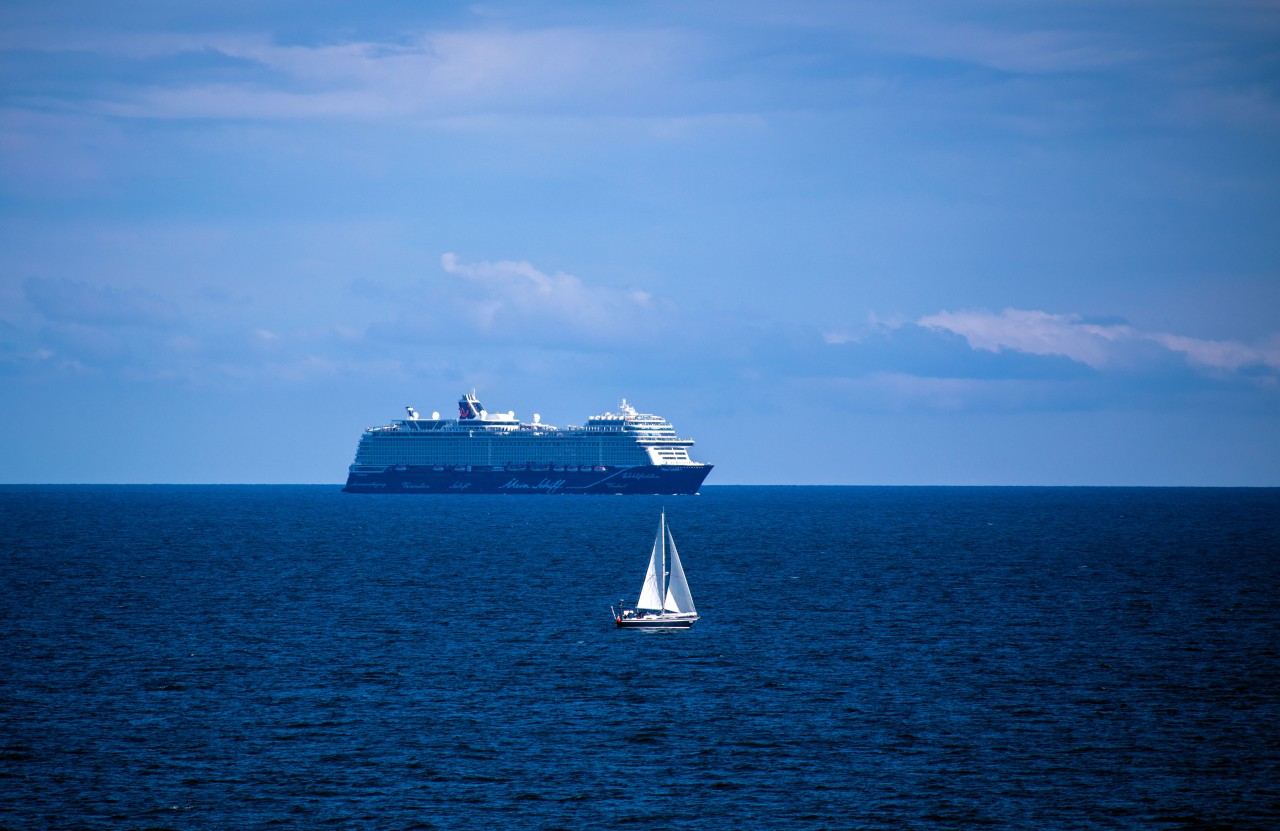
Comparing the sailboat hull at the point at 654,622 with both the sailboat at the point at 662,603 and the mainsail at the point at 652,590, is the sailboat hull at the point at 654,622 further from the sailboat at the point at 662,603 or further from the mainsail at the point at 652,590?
the mainsail at the point at 652,590

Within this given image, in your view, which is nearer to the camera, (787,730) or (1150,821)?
(1150,821)

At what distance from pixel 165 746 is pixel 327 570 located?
190ft

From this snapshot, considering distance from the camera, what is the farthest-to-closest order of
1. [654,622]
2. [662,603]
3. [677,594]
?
[662,603]
[677,594]
[654,622]

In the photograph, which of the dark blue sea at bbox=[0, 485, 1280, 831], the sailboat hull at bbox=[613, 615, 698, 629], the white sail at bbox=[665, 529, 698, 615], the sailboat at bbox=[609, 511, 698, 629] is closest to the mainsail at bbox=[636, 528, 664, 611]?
the sailboat at bbox=[609, 511, 698, 629]

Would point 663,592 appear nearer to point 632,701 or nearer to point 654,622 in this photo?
Result: point 654,622

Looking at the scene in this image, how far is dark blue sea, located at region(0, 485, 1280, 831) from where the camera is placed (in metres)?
34.4

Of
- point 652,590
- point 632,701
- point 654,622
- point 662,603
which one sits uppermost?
point 652,590

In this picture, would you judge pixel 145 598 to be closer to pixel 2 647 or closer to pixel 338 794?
pixel 2 647

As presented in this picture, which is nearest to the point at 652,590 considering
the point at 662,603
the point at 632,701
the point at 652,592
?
the point at 652,592

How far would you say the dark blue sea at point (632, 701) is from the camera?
1356 inches

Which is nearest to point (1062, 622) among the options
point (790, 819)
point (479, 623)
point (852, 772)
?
point (479, 623)

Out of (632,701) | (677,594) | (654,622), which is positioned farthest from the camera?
(677,594)

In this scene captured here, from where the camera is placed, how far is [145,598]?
252ft

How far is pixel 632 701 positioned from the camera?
152 ft
